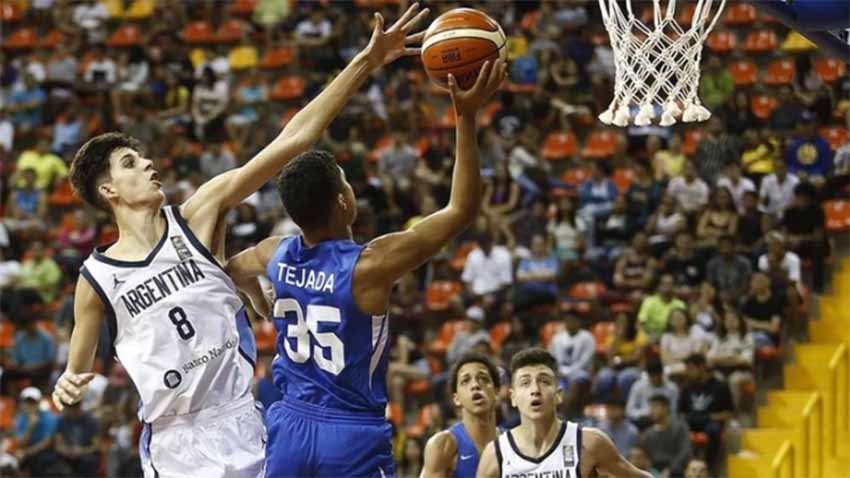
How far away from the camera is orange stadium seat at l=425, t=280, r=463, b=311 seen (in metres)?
14.4

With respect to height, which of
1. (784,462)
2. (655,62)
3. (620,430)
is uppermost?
(655,62)

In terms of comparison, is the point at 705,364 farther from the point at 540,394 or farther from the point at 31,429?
the point at 31,429

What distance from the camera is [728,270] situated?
13.0 metres

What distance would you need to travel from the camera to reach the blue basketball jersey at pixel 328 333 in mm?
5152

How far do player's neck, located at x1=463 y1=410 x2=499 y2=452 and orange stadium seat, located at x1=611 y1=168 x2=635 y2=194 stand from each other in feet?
25.0

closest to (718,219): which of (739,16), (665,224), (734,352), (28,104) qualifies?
(665,224)

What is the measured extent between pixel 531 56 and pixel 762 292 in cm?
518

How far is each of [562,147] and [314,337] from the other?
10.9m

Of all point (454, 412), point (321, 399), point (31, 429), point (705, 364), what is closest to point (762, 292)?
point (705, 364)

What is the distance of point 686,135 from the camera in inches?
601

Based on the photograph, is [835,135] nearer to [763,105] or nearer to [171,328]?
[763,105]

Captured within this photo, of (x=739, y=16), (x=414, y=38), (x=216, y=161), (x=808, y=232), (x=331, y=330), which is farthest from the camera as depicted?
(x=216, y=161)

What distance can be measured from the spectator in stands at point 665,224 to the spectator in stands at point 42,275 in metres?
6.25

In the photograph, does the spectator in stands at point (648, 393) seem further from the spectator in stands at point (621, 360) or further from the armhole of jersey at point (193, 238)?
the armhole of jersey at point (193, 238)
